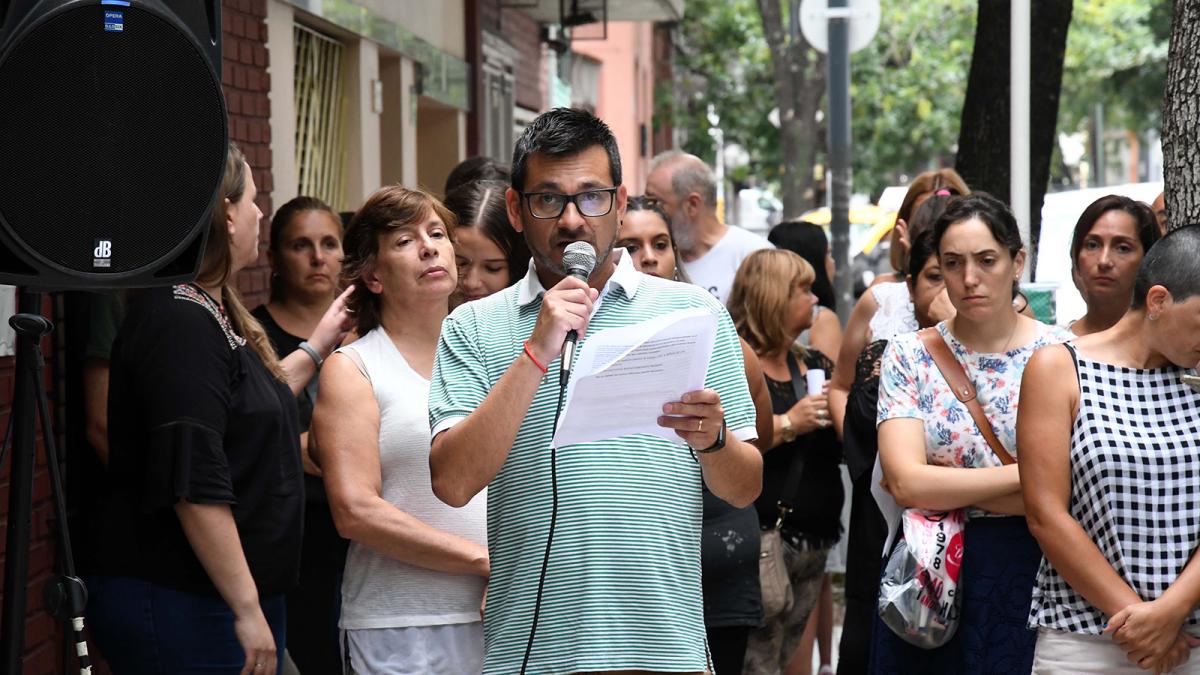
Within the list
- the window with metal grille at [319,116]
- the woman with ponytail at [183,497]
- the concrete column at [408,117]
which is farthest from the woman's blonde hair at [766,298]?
the concrete column at [408,117]

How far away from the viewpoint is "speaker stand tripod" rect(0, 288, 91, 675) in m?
3.39

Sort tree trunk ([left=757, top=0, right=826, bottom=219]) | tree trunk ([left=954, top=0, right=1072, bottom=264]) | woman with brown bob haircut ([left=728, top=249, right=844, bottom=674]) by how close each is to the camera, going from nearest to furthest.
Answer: woman with brown bob haircut ([left=728, top=249, right=844, bottom=674])
tree trunk ([left=954, top=0, right=1072, bottom=264])
tree trunk ([left=757, top=0, right=826, bottom=219])

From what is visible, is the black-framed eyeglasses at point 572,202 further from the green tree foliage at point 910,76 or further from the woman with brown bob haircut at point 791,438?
the green tree foliage at point 910,76

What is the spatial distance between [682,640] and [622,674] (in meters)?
0.14

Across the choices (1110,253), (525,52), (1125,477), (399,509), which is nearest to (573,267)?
(399,509)

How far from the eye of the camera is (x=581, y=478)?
11.0 feet

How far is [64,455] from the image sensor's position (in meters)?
5.24

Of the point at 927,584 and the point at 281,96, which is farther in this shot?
the point at 281,96

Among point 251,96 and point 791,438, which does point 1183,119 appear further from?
point 251,96

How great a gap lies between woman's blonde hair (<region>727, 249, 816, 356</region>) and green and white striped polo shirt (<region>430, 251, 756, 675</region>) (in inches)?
127

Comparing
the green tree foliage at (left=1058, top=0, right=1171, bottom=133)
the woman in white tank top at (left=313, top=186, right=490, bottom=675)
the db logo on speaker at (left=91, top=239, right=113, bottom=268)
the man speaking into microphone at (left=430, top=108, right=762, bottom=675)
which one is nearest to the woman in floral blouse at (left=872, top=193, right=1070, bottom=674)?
the woman in white tank top at (left=313, top=186, right=490, bottom=675)

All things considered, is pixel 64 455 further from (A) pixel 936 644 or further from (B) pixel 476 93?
(B) pixel 476 93

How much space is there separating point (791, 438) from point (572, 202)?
3.32 m

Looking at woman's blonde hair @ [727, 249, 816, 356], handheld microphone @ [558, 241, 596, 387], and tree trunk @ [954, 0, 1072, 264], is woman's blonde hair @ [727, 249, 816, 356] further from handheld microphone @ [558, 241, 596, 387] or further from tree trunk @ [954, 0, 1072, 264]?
handheld microphone @ [558, 241, 596, 387]
